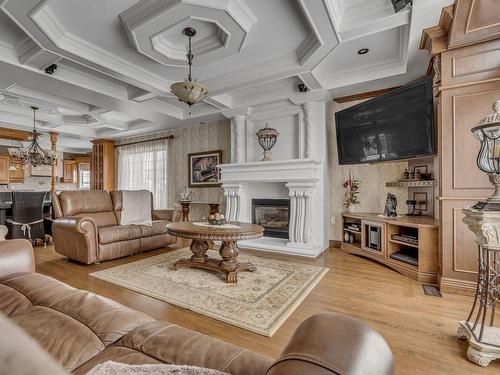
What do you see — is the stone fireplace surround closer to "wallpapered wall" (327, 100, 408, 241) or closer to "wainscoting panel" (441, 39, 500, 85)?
"wallpapered wall" (327, 100, 408, 241)

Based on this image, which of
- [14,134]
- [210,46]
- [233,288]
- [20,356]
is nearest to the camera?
[20,356]

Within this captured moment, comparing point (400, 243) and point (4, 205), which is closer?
point (400, 243)

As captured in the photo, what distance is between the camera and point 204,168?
5945mm

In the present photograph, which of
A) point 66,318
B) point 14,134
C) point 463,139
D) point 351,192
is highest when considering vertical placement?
point 14,134

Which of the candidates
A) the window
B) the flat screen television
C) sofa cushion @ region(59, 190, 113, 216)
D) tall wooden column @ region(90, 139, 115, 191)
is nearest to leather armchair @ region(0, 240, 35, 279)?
sofa cushion @ region(59, 190, 113, 216)

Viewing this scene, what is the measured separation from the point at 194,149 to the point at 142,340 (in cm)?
542

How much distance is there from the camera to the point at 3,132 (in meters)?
6.54

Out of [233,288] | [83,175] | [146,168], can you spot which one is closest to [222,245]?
[233,288]

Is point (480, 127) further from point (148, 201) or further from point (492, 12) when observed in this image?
point (148, 201)

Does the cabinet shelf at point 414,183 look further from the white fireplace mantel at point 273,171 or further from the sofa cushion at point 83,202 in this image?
the sofa cushion at point 83,202

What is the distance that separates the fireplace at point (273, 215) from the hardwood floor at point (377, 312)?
4.65 feet

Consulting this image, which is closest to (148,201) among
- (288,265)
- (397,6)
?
(288,265)

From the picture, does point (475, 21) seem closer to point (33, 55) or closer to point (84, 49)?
point (84, 49)

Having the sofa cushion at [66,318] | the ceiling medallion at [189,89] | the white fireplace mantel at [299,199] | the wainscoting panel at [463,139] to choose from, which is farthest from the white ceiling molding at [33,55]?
the wainscoting panel at [463,139]
